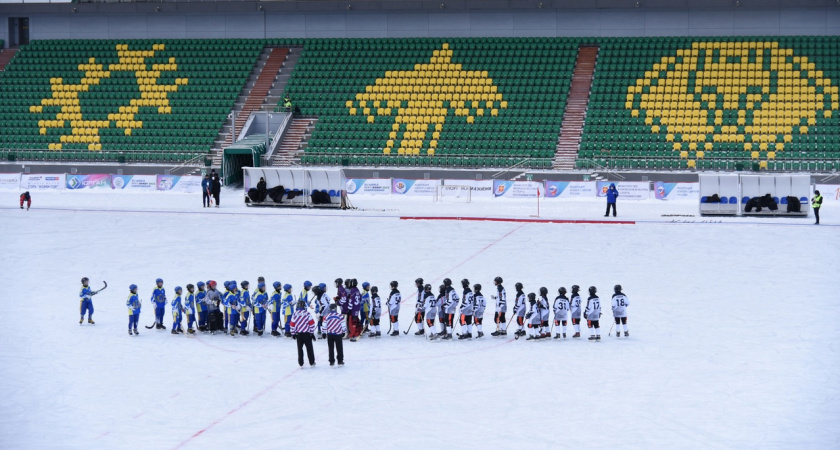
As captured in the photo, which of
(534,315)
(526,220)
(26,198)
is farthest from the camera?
(26,198)

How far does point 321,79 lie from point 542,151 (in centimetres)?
1661

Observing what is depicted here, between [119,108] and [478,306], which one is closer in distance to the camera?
[478,306]

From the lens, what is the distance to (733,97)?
58.9 meters

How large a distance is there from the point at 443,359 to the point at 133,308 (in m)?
7.21

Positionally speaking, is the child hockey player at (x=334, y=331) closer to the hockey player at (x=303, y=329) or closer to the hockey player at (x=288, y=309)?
the hockey player at (x=303, y=329)

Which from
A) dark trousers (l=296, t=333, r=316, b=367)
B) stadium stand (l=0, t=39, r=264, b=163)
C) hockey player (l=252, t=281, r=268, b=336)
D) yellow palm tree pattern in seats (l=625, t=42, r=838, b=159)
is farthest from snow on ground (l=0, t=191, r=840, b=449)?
stadium stand (l=0, t=39, r=264, b=163)

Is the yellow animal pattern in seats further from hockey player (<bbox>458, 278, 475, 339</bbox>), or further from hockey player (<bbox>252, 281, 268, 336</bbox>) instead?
hockey player (<bbox>458, 278, 475, 339</bbox>)

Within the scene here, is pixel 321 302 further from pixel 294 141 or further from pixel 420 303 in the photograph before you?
pixel 294 141

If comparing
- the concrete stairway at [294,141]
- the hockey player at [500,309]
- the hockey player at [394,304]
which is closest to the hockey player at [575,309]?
the hockey player at [500,309]

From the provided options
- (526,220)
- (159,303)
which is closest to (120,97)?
(526,220)

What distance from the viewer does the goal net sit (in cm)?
5053

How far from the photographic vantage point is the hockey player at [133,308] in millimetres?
23062

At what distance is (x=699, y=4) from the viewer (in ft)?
208

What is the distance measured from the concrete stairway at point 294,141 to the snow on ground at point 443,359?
22.1m
